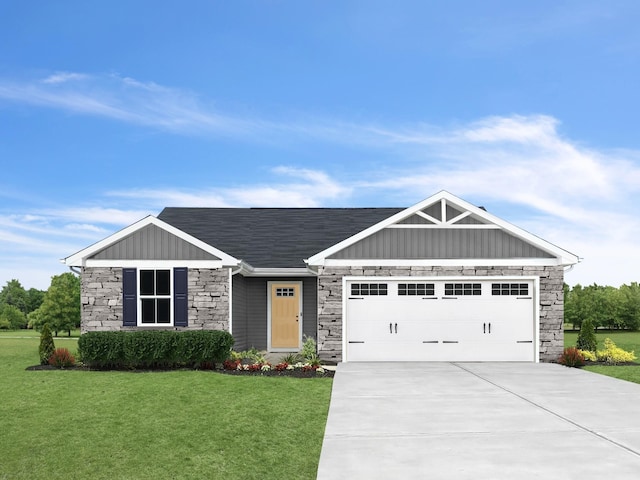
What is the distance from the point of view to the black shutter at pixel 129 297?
18.1 metres

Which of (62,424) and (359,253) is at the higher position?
(359,253)

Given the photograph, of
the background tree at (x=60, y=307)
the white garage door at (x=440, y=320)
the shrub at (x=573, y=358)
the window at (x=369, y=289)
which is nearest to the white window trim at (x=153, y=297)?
the white garage door at (x=440, y=320)

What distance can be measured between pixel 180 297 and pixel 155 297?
0.72m

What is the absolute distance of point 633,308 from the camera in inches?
1801

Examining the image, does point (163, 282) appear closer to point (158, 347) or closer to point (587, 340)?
point (158, 347)

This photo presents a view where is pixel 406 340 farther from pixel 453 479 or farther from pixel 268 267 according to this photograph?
pixel 453 479

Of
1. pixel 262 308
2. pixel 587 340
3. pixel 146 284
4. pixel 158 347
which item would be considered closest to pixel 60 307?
pixel 262 308

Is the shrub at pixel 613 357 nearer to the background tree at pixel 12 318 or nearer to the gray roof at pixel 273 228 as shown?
the gray roof at pixel 273 228

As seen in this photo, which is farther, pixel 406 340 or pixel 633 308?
pixel 633 308

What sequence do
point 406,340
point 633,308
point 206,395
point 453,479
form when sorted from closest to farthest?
point 453,479 → point 206,395 → point 406,340 → point 633,308

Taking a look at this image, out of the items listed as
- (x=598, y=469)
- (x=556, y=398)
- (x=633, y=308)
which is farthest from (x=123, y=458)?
(x=633, y=308)

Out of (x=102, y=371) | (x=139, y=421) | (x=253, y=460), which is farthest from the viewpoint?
(x=102, y=371)

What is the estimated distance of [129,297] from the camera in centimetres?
1820

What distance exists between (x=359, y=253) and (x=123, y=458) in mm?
11029
